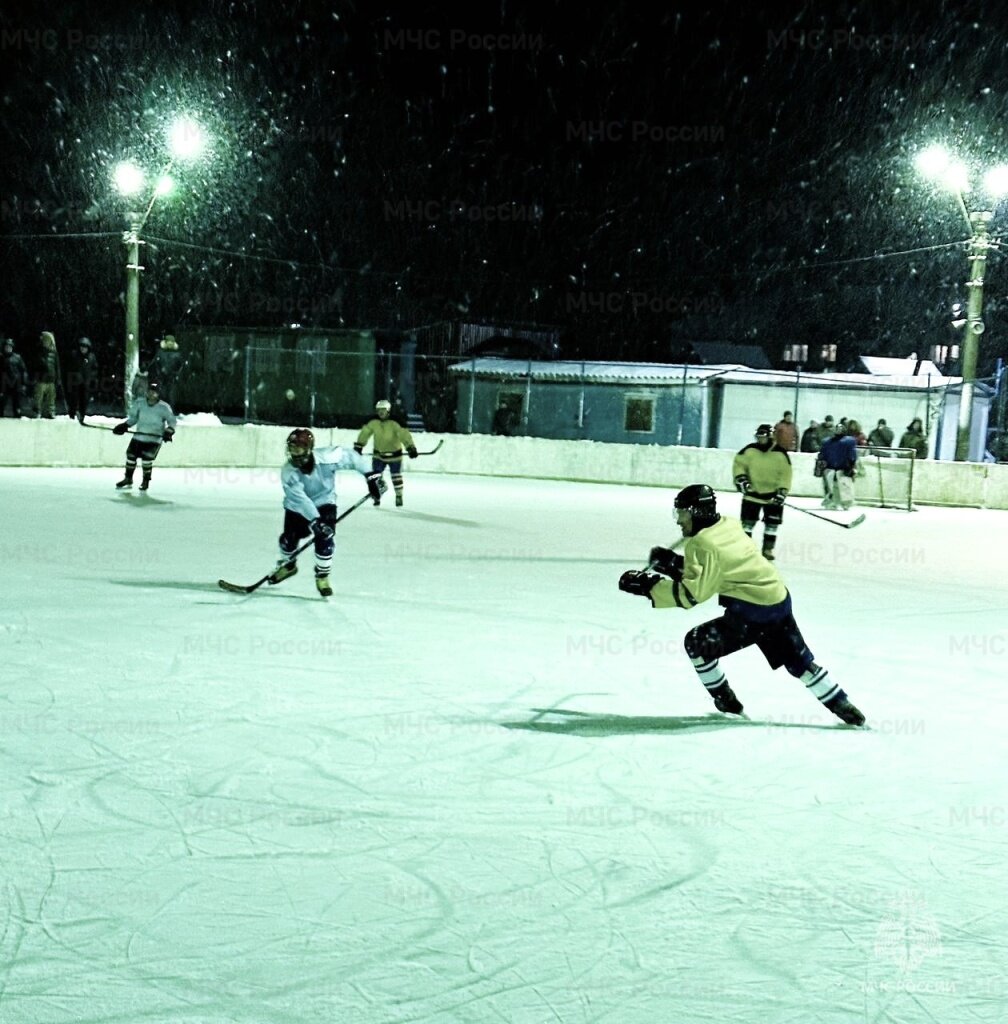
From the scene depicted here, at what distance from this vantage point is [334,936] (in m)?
3.18

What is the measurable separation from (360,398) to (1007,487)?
1931 cm

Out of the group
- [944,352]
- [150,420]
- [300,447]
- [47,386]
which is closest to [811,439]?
[150,420]

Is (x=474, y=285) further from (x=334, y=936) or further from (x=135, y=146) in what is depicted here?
(x=334, y=936)

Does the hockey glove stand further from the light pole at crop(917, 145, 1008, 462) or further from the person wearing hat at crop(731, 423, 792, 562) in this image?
the light pole at crop(917, 145, 1008, 462)

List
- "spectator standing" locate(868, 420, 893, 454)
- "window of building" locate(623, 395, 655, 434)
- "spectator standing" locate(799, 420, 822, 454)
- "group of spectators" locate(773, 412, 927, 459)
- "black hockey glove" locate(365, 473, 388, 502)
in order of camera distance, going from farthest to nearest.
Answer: "window of building" locate(623, 395, 655, 434), "spectator standing" locate(799, 420, 822, 454), "spectator standing" locate(868, 420, 893, 454), "group of spectators" locate(773, 412, 927, 459), "black hockey glove" locate(365, 473, 388, 502)

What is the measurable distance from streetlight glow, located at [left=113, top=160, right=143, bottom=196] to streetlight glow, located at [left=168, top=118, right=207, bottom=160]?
2.23 ft

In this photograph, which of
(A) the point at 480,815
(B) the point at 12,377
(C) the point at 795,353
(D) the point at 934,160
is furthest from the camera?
(C) the point at 795,353

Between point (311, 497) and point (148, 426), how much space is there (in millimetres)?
8022

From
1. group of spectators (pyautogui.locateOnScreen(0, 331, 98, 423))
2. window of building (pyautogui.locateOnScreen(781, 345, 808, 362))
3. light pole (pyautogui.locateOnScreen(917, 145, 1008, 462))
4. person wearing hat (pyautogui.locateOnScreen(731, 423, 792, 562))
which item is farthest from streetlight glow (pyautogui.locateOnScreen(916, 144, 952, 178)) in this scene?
window of building (pyautogui.locateOnScreen(781, 345, 808, 362))

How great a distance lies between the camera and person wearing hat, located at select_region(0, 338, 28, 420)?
2097cm

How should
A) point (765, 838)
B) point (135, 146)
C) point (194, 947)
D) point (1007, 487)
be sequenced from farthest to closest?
point (135, 146), point (1007, 487), point (765, 838), point (194, 947)

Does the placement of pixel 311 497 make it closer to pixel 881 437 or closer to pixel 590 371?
pixel 881 437

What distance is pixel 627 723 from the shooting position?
18.6ft

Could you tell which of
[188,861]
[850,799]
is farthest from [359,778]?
[850,799]
